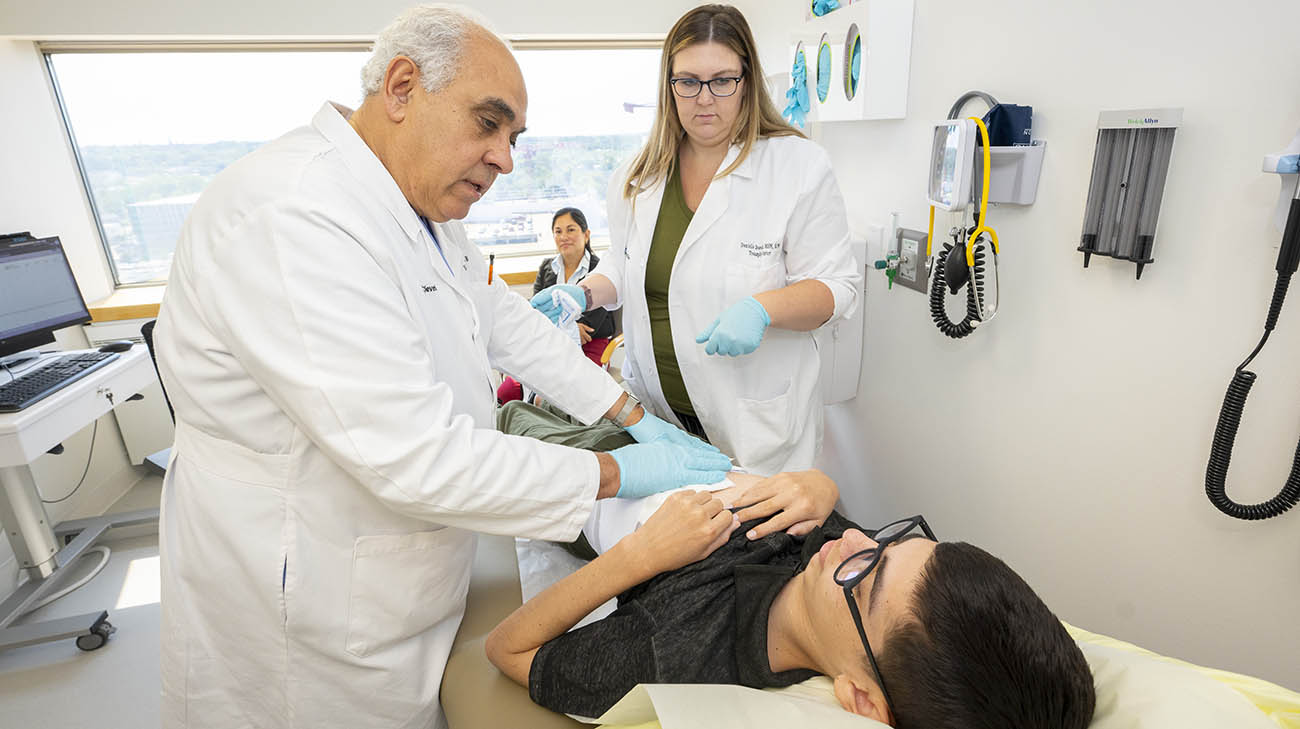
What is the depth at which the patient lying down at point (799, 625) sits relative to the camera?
78 centimetres

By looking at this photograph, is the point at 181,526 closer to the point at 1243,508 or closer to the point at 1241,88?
the point at 1243,508

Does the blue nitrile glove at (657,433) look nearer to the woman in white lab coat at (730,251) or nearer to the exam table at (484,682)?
the woman in white lab coat at (730,251)

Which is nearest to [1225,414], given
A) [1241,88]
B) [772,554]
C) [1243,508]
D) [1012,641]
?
[1243,508]

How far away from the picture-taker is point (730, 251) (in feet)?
5.11

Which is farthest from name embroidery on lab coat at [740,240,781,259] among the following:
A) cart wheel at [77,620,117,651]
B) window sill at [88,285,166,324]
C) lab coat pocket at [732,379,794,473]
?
window sill at [88,285,166,324]

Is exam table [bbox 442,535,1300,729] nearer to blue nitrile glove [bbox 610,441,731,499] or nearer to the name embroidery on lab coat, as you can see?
blue nitrile glove [bbox 610,441,731,499]

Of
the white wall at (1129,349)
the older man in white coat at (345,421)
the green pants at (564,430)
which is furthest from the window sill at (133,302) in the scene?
the older man in white coat at (345,421)

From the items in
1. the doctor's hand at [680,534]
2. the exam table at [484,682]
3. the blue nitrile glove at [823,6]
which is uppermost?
the blue nitrile glove at [823,6]

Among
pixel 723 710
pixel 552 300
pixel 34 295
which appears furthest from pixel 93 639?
pixel 723 710

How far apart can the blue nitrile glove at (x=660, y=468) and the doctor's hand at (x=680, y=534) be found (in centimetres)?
7

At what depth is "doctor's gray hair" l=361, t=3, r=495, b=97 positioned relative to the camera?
90cm

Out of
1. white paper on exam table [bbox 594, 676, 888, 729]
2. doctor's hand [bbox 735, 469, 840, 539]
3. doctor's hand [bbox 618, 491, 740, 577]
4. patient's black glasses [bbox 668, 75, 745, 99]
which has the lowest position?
white paper on exam table [bbox 594, 676, 888, 729]

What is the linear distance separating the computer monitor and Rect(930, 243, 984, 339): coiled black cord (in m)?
2.92

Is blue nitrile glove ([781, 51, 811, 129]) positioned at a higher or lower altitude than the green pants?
higher
